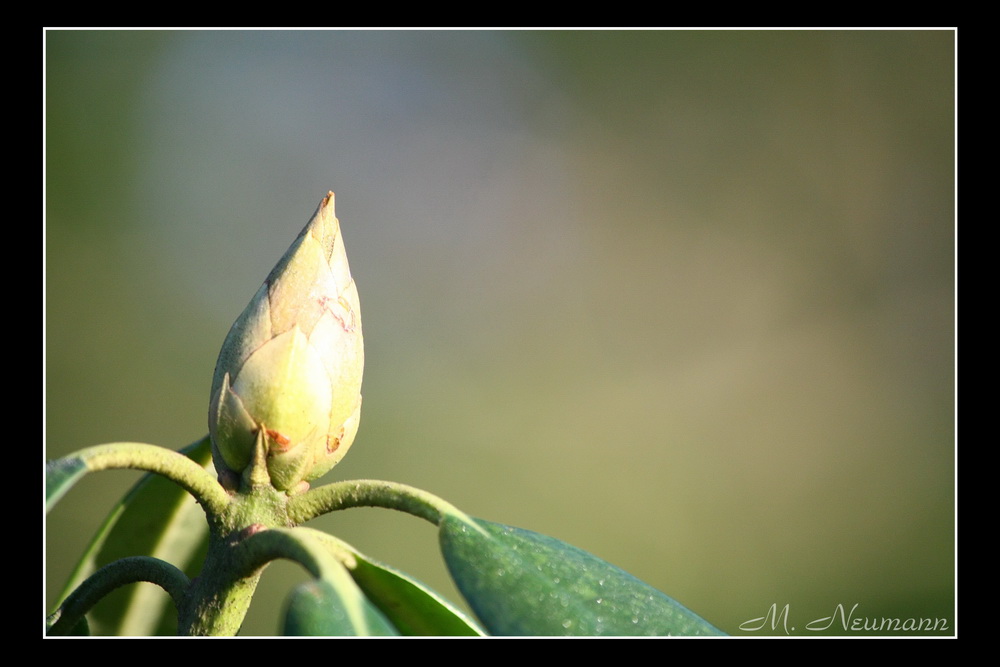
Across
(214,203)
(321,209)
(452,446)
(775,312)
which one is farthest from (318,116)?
(321,209)

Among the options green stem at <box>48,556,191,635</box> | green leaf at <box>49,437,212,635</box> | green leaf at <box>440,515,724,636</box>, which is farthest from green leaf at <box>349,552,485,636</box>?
green leaf at <box>49,437,212,635</box>

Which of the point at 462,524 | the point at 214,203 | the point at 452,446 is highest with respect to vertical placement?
the point at 214,203

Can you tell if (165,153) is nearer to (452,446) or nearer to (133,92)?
(133,92)
